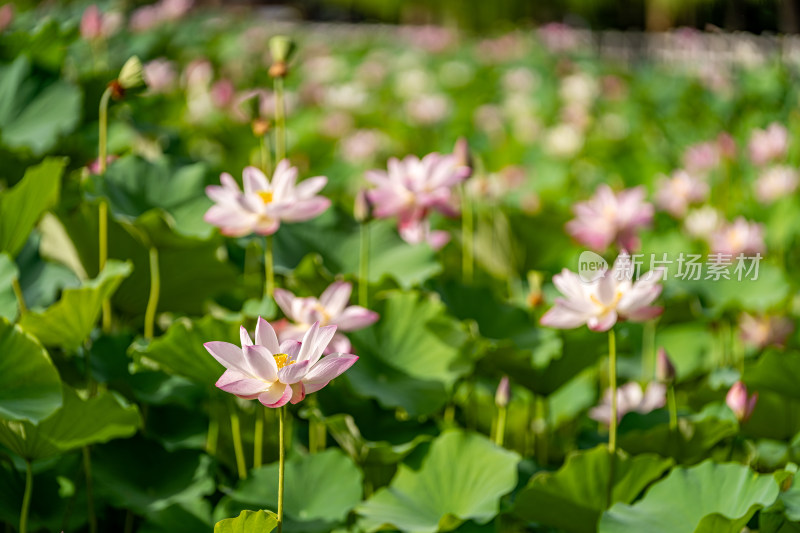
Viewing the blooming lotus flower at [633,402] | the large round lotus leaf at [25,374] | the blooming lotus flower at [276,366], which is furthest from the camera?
the blooming lotus flower at [633,402]

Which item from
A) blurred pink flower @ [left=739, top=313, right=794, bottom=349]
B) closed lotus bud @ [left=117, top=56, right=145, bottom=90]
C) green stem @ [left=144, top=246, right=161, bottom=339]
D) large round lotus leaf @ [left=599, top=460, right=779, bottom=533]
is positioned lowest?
blurred pink flower @ [left=739, top=313, right=794, bottom=349]

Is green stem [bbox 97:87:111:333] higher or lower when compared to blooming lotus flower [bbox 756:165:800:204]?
higher

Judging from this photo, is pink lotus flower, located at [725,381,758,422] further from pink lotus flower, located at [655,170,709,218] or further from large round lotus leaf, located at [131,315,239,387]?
pink lotus flower, located at [655,170,709,218]

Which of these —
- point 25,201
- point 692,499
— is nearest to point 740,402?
point 692,499

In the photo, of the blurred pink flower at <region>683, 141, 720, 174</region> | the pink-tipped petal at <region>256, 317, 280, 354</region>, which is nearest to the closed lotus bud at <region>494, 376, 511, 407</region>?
the pink-tipped petal at <region>256, 317, 280, 354</region>

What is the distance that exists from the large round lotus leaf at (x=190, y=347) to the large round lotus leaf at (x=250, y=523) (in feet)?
0.83

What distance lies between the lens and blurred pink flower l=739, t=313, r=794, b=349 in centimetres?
144

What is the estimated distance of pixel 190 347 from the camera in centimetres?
97

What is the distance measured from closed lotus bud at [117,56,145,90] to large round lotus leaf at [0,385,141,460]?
414mm

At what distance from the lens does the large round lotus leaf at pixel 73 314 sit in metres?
0.96

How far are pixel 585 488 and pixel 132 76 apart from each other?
0.73 meters

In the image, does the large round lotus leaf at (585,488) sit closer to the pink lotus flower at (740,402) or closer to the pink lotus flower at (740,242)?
the pink lotus flower at (740,402)

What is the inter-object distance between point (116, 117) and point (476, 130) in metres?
1.71

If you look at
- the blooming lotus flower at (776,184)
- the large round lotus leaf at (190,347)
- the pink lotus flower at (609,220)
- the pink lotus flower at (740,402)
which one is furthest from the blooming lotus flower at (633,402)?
the blooming lotus flower at (776,184)
